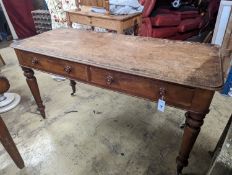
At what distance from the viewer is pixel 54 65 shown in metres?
1.27

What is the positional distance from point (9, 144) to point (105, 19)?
1654 millimetres

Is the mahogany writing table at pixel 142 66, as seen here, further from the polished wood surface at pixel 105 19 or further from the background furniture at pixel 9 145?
the polished wood surface at pixel 105 19

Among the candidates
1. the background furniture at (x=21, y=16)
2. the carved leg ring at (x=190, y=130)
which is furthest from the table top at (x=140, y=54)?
the background furniture at (x=21, y=16)

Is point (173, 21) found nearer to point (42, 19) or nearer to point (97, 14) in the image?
point (97, 14)

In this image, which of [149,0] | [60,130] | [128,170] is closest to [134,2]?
[149,0]

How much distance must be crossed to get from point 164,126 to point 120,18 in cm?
127

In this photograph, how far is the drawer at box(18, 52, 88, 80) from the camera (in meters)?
1.16

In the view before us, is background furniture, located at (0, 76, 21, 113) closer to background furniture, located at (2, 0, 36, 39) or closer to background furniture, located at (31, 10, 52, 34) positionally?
background furniture, located at (31, 10, 52, 34)

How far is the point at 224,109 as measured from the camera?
1.84 meters

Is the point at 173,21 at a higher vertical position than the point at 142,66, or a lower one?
lower

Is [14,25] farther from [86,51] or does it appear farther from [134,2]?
[86,51]

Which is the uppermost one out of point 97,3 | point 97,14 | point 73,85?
point 97,3

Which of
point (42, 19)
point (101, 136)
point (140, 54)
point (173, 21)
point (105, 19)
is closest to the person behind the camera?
point (140, 54)

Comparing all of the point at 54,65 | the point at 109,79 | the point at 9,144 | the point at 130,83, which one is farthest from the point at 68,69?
the point at 9,144
